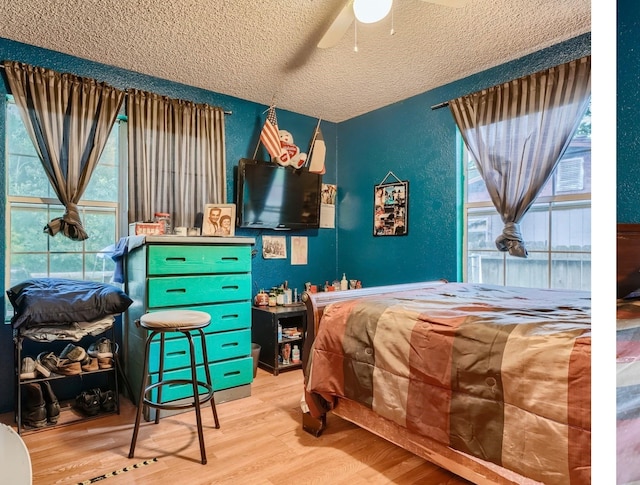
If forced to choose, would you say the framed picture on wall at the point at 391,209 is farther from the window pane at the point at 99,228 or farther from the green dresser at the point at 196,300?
the window pane at the point at 99,228

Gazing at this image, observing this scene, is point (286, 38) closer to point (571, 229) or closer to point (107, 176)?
point (107, 176)

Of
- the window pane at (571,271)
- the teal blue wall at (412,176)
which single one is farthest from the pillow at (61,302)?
the window pane at (571,271)

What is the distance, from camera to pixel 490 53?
2.77m

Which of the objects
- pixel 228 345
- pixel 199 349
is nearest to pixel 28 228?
pixel 199 349

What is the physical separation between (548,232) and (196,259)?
2326mm

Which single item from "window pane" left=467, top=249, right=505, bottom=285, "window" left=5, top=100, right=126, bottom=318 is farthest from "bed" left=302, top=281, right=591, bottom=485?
"window" left=5, top=100, right=126, bottom=318

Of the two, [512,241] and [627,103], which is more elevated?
[627,103]

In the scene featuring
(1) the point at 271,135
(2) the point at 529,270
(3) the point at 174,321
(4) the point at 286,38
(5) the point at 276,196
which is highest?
(4) the point at 286,38

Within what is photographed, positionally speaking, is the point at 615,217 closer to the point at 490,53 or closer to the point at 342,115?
the point at 490,53

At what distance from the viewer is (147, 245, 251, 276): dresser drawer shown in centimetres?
241

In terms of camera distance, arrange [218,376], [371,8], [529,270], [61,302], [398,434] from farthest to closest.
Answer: [529,270] → [218,376] → [61,302] → [371,8] → [398,434]

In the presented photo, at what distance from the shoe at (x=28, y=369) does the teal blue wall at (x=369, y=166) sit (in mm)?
401

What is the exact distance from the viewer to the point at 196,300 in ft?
8.40

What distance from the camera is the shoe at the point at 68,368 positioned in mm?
2332
